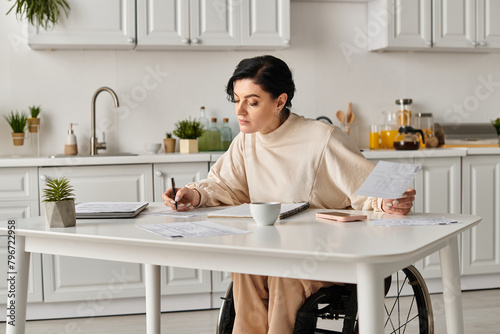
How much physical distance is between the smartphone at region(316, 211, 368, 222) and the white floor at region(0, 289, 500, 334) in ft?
5.00

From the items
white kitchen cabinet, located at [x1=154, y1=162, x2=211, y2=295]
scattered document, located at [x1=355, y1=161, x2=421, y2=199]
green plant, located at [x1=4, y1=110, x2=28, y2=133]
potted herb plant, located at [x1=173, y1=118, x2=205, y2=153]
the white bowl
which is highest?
green plant, located at [x1=4, y1=110, x2=28, y2=133]

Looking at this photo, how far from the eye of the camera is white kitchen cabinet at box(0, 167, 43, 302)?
337 centimetres

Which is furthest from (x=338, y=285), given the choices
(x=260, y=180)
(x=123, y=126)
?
(x=123, y=126)

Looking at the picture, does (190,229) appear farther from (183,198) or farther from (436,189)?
(436,189)

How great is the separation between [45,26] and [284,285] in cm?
238

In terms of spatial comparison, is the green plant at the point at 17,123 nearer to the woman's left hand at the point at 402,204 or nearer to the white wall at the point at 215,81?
the white wall at the point at 215,81

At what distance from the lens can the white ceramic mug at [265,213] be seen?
1695mm

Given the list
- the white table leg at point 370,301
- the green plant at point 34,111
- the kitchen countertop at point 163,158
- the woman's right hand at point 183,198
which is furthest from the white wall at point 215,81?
the white table leg at point 370,301

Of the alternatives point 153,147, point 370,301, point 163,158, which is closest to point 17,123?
point 153,147

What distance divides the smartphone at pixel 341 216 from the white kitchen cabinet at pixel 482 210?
2.18m

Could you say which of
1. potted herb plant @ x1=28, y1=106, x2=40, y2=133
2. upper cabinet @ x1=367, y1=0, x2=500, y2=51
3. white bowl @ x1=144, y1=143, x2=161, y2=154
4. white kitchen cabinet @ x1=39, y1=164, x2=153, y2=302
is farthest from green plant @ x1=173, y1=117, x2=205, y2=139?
upper cabinet @ x1=367, y1=0, x2=500, y2=51

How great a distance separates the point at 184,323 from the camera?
335cm

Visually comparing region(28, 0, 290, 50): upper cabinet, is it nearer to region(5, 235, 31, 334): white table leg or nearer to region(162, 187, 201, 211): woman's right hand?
region(162, 187, 201, 211): woman's right hand

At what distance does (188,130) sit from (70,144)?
0.72 metres
